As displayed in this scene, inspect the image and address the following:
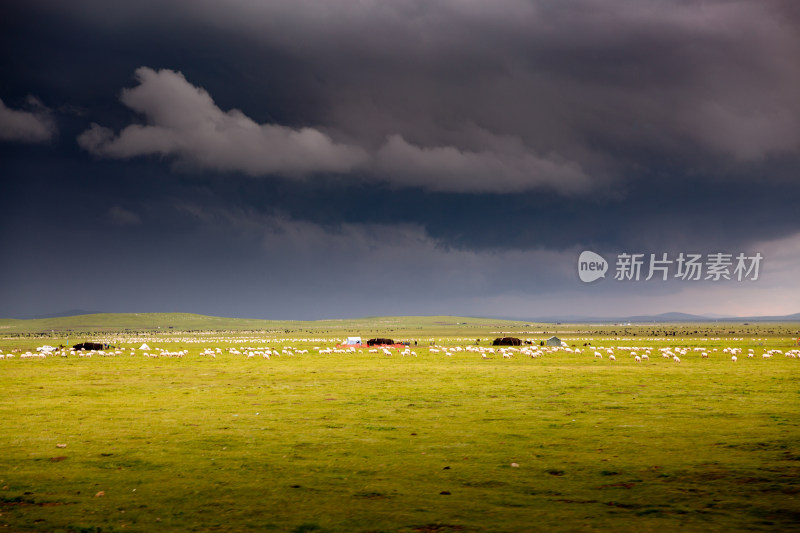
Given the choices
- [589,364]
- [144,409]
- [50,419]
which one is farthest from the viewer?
[589,364]

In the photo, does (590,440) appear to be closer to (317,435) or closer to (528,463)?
(528,463)

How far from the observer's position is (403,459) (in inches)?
563

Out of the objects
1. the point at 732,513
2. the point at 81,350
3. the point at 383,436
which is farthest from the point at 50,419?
the point at 81,350

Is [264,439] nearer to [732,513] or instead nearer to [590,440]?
[590,440]

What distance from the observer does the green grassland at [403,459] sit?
391 inches

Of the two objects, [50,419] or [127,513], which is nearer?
[127,513]

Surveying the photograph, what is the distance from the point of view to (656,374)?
37344mm

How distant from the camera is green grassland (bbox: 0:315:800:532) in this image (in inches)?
391

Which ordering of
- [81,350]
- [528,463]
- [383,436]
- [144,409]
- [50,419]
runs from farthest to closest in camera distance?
[81,350] → [144,409] → [50,419] → [383,436] → [528,463]

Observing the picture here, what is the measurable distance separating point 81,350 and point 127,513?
70177 mm

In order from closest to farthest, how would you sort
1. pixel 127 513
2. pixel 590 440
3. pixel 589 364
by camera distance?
pixel 127 513, pixel 590 440, pixel 589 364

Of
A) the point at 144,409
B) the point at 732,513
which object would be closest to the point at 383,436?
the point at 732,513

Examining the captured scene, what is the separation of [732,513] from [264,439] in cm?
1221

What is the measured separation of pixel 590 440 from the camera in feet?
Result: 53.5
